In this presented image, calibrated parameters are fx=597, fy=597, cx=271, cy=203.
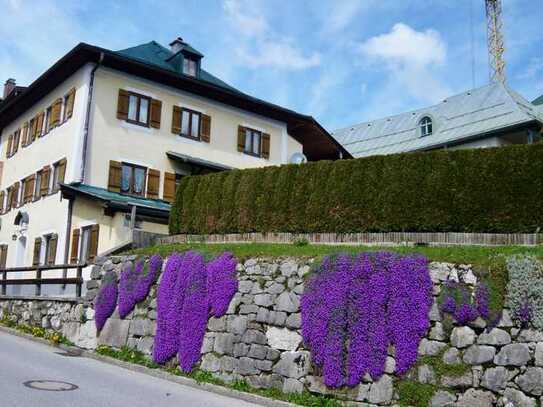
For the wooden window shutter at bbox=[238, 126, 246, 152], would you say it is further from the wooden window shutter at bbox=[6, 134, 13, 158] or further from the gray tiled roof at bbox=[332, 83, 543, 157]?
the wooden window shutter at bbox=[6, 134, 13, 158]

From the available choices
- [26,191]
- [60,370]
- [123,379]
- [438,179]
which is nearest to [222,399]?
[123,379]

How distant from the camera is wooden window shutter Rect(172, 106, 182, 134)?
2595 cm

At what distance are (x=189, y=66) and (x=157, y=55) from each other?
5.80ft

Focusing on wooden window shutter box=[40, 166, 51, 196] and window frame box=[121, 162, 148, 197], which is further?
wooden window shutter box=[40, 166, 51, 196]

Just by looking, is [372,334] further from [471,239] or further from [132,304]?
[132,304]

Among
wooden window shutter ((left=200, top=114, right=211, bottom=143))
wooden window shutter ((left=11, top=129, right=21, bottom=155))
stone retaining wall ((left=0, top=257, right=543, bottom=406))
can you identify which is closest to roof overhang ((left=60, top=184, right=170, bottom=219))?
wooden window shutter ((left=200, top=114, right=211, bottom=143))

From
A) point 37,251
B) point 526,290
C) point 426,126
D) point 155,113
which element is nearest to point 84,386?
point 526,290

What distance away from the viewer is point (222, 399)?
10.4 metres

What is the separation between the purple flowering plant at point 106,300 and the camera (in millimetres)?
14695

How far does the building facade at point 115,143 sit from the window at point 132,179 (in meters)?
0.04

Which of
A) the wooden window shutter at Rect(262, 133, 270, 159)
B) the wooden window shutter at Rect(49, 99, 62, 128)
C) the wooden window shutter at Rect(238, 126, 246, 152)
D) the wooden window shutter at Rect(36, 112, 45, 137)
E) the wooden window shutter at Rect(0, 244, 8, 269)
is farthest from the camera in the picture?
the wooden window shutter at Rect(0, 244, 8, 269)

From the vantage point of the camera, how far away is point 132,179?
24.5 metres

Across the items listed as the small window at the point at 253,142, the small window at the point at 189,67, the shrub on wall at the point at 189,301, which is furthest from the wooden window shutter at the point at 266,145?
the shrub on wall at the point at 189,301

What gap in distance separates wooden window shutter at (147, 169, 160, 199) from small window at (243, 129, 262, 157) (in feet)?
16.7
